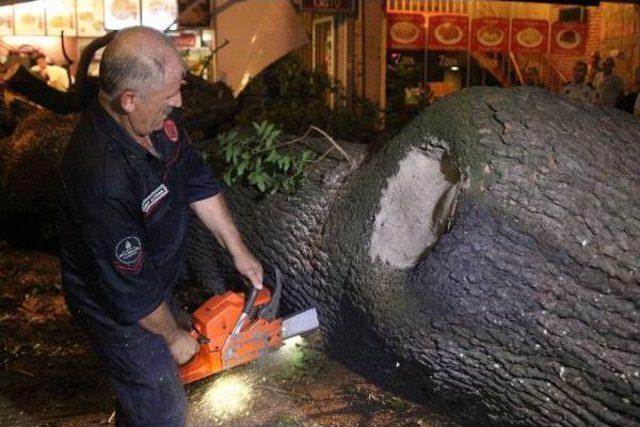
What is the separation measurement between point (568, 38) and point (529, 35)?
78cm

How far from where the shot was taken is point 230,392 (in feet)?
11.1

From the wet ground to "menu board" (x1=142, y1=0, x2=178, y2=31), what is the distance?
6.16 m

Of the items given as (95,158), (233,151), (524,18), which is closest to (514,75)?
(524,18)

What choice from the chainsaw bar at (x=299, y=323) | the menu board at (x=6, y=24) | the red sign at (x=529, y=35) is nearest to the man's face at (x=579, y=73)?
the red sign at (x=529, y=35)

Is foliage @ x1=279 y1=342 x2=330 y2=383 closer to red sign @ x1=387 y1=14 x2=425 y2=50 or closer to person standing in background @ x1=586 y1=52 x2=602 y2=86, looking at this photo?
red sign @ x1=387 y1=14 x2=425 y2=50

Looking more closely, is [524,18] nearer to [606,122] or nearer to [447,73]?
Result: [447,73]

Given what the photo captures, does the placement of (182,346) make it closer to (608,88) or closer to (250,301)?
(250,301)

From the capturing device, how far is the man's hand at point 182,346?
2405mm

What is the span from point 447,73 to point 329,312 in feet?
31.9

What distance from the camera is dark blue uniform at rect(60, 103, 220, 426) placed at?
211 centimetres

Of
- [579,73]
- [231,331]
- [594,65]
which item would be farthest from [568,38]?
[231,331]

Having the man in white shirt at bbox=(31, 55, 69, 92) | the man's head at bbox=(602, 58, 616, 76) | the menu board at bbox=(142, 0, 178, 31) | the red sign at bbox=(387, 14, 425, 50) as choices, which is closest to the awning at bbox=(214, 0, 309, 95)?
the menu board at bbox=(142, 0, 178, 31)

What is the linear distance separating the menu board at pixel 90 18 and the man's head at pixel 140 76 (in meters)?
9.43

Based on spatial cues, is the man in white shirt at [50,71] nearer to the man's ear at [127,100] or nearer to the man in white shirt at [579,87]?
the man in white shirt at [579,87]
